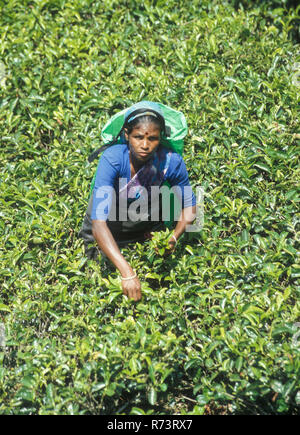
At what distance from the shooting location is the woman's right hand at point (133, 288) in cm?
329

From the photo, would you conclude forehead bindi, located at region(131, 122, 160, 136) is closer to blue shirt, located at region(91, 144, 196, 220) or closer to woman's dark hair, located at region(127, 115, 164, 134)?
woman's dark hair, located at region(127, 115, 164, 134)

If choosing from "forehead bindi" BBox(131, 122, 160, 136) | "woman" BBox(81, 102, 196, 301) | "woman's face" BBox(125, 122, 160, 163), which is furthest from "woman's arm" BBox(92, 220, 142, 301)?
"forehead bindi" BBox(131, 122, 160, 136)

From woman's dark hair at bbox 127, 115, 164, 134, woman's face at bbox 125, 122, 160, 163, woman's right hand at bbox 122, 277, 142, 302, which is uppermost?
woman's dark hair at bbox 127, 115, 164, 134

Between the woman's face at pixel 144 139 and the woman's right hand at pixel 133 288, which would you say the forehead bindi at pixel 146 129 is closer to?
the woman's face at pixel 144 139

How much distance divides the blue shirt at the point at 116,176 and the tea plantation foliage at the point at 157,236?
37cm

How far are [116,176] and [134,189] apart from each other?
16 centimetres

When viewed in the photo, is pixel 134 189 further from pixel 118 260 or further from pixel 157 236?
pixel 118 260

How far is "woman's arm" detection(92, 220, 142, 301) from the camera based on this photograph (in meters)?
3.28

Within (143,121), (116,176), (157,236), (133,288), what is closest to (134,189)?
(116,176)

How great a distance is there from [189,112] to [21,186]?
1.56 m

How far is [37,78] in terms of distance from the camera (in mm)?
5152

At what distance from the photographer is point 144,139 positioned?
131 inches
